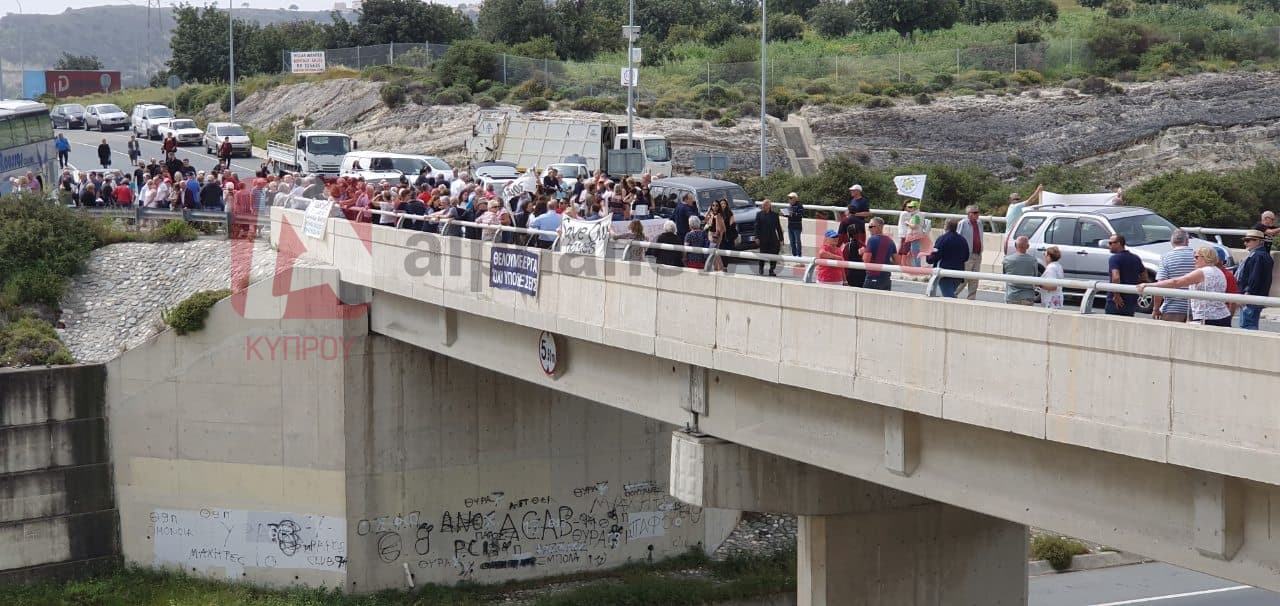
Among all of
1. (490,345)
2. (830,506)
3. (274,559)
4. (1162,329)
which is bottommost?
(274,559)

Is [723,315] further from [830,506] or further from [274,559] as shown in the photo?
[274,559]

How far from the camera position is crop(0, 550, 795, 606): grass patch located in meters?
23.1

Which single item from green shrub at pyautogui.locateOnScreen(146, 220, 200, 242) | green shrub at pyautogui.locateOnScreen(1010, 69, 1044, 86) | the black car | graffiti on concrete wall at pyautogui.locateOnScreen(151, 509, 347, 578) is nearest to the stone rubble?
green shrub at pyautogui.locateOnScreen(146, 220, 200, 242)

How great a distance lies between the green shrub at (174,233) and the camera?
29.2 m

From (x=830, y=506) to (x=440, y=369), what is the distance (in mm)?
10606

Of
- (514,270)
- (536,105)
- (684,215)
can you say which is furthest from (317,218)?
(536,105)

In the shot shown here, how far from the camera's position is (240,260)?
1079 inches

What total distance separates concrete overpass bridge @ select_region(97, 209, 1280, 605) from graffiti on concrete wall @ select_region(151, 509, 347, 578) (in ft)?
0.41

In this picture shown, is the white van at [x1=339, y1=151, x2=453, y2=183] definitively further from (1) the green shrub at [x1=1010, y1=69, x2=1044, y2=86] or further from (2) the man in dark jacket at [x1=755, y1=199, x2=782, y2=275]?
(1) the green shrub at [x1=1010, y1=69, x2=1044, y2=86]

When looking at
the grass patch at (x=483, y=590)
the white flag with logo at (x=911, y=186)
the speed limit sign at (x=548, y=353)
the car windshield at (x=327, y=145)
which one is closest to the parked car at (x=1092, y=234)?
the white flag with logo at (x=911, y=186)

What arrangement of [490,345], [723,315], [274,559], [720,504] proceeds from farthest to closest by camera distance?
[274,559], [490,345], [720,504], [723,315]

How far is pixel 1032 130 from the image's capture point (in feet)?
166

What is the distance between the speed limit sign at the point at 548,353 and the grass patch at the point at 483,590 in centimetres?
765

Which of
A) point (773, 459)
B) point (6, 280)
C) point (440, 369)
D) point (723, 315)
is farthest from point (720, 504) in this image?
point (6, 280)
